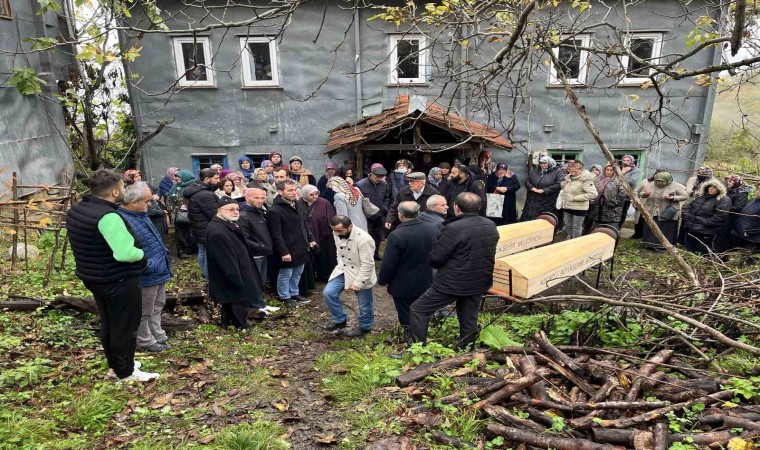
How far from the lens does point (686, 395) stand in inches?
129

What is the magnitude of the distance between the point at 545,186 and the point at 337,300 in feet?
19.1

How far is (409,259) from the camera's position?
17.0 feet

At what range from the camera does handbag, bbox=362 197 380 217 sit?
802cm

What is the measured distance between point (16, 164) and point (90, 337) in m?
7.27

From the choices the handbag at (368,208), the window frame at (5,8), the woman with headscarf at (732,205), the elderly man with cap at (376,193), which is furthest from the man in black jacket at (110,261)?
the woman with headscarf at (732,205)

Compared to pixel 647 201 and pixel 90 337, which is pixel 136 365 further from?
pixel 647 201

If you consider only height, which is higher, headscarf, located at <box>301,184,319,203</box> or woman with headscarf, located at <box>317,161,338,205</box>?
headscarf, located at <box>301,184,319,203</box>

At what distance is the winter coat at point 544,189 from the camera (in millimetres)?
9516

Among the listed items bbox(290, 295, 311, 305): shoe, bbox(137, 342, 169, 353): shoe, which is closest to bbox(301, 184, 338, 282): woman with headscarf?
bbox(290, 295, 311, 305): shoe

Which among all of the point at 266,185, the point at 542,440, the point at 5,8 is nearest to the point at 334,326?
the point at 266,185

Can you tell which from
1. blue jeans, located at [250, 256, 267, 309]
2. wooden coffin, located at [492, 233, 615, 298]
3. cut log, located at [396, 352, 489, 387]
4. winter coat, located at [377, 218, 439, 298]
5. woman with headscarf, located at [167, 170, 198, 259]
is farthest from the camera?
woman with headscarf, located at [167, 170, 198, 259]

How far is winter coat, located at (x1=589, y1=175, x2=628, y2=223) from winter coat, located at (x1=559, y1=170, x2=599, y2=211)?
0.94 ft

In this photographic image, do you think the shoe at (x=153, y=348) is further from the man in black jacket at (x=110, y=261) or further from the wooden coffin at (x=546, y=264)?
the wooden coffin at (x=546, y=264)

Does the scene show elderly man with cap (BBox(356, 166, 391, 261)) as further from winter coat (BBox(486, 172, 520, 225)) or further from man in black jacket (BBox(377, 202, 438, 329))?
man in black jacket (BBox(377, 202, 438, 329))
